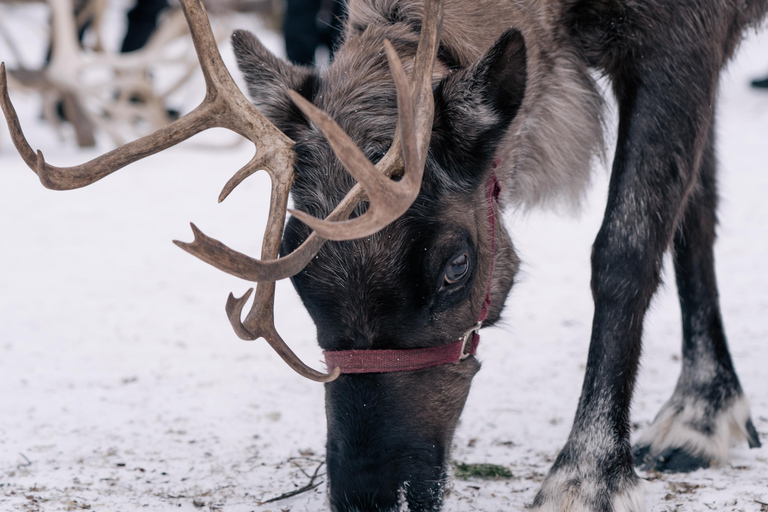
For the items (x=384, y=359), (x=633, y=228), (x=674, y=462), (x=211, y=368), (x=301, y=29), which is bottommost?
(x=674, y=462)

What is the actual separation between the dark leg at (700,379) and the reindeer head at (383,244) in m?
0.92

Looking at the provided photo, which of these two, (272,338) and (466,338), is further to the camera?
(466,338)

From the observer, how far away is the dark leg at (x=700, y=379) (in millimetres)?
2768

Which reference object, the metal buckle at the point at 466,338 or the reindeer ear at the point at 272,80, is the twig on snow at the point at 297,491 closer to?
the metal buckle at the point at 466,338

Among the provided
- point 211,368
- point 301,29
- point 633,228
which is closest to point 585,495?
point 633,228

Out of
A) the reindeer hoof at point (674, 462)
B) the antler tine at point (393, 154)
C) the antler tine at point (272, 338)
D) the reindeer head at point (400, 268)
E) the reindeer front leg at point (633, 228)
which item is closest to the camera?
the antler tine at point (393, 154)

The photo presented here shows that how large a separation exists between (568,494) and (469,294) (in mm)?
628

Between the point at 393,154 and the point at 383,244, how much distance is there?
24 cm

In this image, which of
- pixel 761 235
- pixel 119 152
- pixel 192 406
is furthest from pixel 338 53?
pixel 761 235

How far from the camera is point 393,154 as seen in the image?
79.4 inches

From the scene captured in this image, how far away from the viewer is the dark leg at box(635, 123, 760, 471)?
277 cm

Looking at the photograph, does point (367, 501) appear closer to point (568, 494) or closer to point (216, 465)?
point (568, 494)

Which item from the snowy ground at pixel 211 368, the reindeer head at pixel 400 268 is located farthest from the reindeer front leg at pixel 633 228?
the reindeer head at pixel 400 268

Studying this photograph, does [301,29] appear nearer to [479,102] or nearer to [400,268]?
[479,102]
